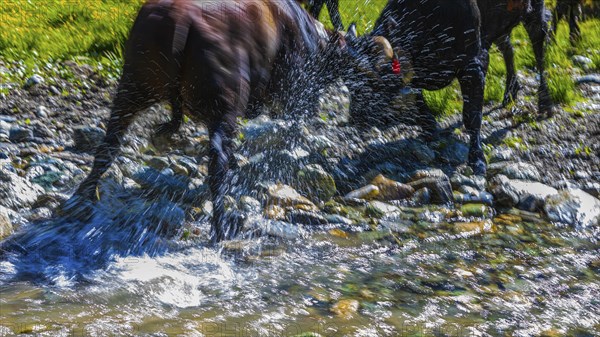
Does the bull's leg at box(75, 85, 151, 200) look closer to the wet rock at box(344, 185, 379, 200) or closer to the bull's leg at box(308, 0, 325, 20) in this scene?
the wet rock at box(344, 185, 379, 200)

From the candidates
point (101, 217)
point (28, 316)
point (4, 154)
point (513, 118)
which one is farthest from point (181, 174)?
point (513, 118)

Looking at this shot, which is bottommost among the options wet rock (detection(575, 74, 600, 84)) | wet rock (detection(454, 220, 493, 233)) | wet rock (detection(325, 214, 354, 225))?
wet rock (detection(454, 220, 493, 233))

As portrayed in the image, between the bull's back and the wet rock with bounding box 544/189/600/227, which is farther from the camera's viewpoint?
the bull's back

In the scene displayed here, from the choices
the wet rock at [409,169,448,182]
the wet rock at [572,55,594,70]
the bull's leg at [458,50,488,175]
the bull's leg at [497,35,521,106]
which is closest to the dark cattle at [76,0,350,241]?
the wet rock at [409,169,448,182]

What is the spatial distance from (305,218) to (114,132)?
4.08 ft

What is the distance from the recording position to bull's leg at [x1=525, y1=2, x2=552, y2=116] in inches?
281

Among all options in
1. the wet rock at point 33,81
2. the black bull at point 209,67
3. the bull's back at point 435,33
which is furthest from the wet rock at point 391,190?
the wet rock at point 33,81

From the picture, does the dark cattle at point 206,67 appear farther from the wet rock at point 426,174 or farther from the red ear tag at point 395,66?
the wet rock at point 426,174

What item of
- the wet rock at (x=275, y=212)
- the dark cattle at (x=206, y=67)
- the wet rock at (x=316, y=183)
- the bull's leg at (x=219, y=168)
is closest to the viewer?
the dark cattle at (x=206, y=67)

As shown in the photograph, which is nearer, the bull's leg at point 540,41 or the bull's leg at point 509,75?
the bull's leg at point 540,41

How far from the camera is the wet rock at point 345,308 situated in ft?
11.1

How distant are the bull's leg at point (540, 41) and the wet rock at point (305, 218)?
339 centimetres

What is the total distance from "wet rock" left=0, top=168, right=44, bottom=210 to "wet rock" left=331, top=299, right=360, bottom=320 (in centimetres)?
192

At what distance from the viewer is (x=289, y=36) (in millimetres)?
4449
